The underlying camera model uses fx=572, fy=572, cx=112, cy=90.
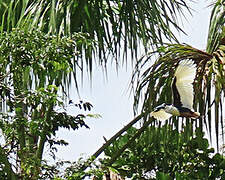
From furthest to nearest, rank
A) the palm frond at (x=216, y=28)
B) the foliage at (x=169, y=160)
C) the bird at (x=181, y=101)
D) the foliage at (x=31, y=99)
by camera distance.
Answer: the foliage at (x=169, y=160) < the palm frond at (x=216, y=28) < the foliage at (x=31, y=99) < the bird at (x=181, y=101)

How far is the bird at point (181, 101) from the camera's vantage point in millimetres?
1369

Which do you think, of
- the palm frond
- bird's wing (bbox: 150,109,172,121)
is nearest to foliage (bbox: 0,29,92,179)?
the palm frond

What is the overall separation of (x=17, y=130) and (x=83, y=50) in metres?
0.98

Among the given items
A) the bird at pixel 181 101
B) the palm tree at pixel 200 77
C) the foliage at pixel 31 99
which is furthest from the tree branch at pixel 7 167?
the bird at pixel 181 101

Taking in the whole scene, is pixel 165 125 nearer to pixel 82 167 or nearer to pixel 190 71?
pixel 82 167

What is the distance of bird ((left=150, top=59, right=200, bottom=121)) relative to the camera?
4.49 feet

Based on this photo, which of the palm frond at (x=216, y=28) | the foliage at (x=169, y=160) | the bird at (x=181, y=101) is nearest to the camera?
the bird at (x=181, y=101)

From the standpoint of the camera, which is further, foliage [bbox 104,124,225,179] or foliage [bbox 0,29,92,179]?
foliage [bbox 104,124,225,179]

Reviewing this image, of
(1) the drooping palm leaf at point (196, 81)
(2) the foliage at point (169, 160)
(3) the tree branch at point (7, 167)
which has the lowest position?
(2) the foliage at point (169, 160)

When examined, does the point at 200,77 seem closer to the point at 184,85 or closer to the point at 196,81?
the point at 196,81

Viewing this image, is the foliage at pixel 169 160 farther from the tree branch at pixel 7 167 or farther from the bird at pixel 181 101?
the bird at pixel 181 101

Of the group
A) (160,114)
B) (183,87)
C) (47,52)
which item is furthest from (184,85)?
(47,52)

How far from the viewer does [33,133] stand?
314 centimetres

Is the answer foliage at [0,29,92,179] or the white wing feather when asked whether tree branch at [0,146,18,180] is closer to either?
foliage at [0,29,92,179]
